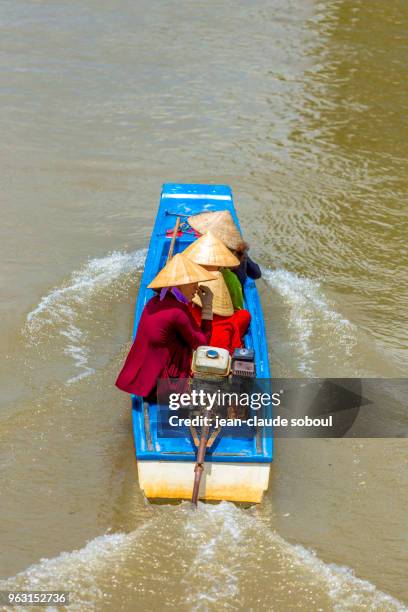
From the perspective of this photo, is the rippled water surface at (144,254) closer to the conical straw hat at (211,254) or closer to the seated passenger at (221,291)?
the seated passenger at (221,291)

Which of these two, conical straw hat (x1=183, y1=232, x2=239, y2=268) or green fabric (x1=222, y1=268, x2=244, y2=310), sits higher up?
conical straw hat (x1=183, y1=232, x2=239, y2=268)

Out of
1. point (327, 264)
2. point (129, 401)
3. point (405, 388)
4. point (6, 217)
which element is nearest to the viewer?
point (129, 401)

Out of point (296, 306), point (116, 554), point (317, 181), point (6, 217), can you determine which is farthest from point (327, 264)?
point (116, 554)

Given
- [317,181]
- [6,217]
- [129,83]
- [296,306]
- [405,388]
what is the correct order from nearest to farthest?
[405,388]
[296,306]
[6,217]
[317,181]
[129,83]

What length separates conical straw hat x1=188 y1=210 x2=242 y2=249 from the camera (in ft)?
22.4

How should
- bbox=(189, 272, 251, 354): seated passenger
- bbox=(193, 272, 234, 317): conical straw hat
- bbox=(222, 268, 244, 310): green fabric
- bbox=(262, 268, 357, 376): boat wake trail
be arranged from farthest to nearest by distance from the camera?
bbox=(262, 268, 357, 376): boat wake trail → bbox=(222, 268, 244, 310): green fabric → bbox=(193, 272, 234, 317): conical straw hat → bbox=(189, 272, 251, 354): seated passenger

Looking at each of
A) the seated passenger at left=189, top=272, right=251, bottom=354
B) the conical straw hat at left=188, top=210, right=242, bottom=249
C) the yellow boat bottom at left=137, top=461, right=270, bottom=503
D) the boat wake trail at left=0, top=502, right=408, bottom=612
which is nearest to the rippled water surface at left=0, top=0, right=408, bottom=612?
the boat wake trail at left=0, top=502, right=408, bottom=612

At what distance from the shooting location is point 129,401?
6.43 m

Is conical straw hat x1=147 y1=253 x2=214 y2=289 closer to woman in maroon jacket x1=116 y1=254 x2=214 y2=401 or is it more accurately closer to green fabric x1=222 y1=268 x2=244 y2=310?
woman in maroon jacket x1=116 y1=254 x2=214 y2=401

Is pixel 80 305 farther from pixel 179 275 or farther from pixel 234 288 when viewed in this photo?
pixel 179 275

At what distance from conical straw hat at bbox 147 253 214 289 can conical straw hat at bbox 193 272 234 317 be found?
70 centimetres

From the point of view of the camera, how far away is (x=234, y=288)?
Answer: 6516 mm

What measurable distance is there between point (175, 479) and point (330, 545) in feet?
3.66

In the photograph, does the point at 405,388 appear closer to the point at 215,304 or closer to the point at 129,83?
the point at 215,304
